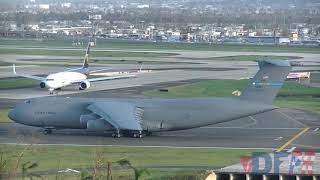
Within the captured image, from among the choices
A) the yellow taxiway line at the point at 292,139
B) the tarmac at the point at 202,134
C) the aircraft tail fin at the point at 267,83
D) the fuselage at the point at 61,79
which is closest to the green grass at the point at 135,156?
the tarmac at the point at 202,134

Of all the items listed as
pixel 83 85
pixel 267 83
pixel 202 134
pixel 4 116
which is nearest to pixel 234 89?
pixel 83 85

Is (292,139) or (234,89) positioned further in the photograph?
(234,89)

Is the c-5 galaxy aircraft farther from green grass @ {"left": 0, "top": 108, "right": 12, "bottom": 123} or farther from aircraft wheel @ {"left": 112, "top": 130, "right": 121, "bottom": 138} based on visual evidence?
green grass @ {"left": 0, "top": 108, "right": 12, "bottom": 123}

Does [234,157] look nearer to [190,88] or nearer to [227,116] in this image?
[227,116]

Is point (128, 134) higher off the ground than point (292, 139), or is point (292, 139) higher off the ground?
point (128, 134)

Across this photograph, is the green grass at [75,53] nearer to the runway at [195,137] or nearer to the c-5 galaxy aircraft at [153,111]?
the runway at [195,137]

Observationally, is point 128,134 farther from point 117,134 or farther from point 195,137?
point 195,137
